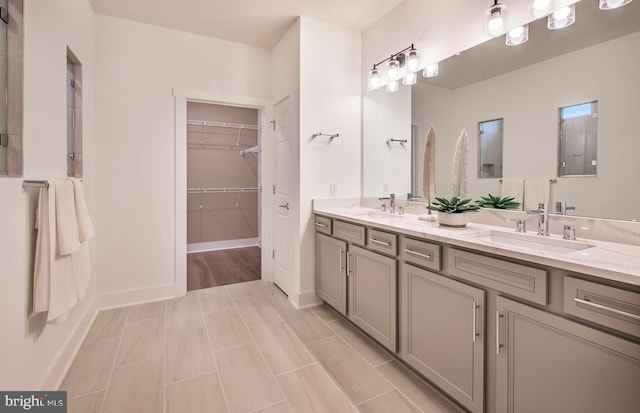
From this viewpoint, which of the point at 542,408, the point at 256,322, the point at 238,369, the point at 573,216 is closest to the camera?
the point at 542,408

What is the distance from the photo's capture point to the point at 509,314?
123 cm

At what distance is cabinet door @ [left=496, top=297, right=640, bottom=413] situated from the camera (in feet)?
3.10

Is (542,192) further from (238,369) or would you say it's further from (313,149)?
(238,369)

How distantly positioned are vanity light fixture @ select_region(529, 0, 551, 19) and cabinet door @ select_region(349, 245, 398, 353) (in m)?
1.57

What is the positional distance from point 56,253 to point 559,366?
2.27 metres

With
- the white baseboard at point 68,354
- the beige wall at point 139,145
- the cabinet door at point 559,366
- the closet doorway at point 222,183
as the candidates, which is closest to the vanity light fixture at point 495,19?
the cabinet door at point 559,366

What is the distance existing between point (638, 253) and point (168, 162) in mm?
3323

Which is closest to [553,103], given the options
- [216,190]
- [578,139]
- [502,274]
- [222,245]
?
[578,139]

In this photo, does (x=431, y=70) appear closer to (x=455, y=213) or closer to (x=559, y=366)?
(x=455, y=213)

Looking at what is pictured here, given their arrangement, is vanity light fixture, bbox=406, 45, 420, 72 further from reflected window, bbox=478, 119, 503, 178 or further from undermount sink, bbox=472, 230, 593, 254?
undermount sink, bbox=472, 230, 593, 254

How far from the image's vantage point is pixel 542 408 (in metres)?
1.14

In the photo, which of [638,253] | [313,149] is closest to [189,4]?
[313,149]

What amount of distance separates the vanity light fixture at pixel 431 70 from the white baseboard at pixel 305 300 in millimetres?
2091

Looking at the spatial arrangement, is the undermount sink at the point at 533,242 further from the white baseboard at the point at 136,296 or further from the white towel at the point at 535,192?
the white baseboard at the point at 136,296
